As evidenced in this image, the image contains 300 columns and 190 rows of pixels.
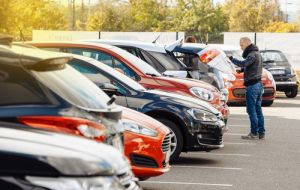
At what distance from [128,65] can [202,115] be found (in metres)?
1.69

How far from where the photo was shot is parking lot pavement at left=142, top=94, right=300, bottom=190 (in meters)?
11.6

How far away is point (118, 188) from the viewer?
203 inches

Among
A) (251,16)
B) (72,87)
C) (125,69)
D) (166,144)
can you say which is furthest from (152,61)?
(251,16)

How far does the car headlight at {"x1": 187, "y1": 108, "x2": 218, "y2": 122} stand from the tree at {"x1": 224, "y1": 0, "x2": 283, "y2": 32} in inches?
3197

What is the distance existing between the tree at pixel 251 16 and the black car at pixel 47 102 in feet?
286

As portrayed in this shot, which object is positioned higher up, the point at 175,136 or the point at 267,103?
the point at 175,136

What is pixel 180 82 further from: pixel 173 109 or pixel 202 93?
pixel 173 109

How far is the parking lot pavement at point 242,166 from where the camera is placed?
456 inches

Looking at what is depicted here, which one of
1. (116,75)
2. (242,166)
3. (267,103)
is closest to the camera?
(116,75)

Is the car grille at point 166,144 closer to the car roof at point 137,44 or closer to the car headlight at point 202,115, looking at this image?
the car headlight at point 202,115

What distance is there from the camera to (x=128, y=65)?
47.1 feet

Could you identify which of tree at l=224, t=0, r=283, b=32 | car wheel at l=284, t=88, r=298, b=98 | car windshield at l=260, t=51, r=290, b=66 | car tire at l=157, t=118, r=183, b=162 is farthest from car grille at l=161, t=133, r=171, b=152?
tree at l=224, t=0, r=283, b=32

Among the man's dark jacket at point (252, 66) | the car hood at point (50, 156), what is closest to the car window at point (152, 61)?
the man's dark jacket at point (252, 66)

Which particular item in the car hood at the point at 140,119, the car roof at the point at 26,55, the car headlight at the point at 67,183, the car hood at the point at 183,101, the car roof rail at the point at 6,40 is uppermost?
the car roof rail at the point at 6,40
